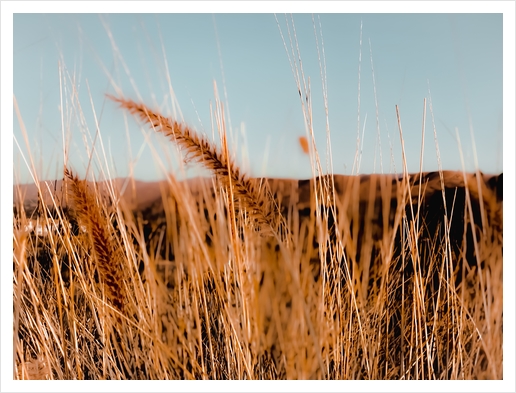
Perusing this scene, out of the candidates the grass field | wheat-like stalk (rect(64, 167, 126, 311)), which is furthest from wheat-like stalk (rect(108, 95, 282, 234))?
wheat-like stalk (rect(64, 167, 126, 311))

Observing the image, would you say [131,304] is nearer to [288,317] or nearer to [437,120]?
[288,317]

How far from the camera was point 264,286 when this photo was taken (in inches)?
68.9

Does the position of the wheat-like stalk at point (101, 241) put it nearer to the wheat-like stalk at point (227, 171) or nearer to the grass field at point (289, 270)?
the grass field at point (289, 270)

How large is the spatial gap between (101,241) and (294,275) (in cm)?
63

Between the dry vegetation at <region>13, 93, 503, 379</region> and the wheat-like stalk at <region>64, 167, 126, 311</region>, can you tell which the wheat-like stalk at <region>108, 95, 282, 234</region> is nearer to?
the dry vegetation at <region>13, 93, 503, 379</region>

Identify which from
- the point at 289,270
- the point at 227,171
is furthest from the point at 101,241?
the point at 289,270

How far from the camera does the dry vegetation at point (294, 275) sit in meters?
1.75

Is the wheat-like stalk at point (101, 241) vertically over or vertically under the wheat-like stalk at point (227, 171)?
under

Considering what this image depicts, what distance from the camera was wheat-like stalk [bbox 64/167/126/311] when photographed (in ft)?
5.81

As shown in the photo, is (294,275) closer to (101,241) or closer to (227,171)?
(227,171)

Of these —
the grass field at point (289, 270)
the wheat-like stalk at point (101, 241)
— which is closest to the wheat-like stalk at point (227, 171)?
the grass field at point (289, 270)

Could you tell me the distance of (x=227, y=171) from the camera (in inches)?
67.5

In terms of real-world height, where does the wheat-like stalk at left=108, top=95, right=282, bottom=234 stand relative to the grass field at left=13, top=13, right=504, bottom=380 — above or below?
above
